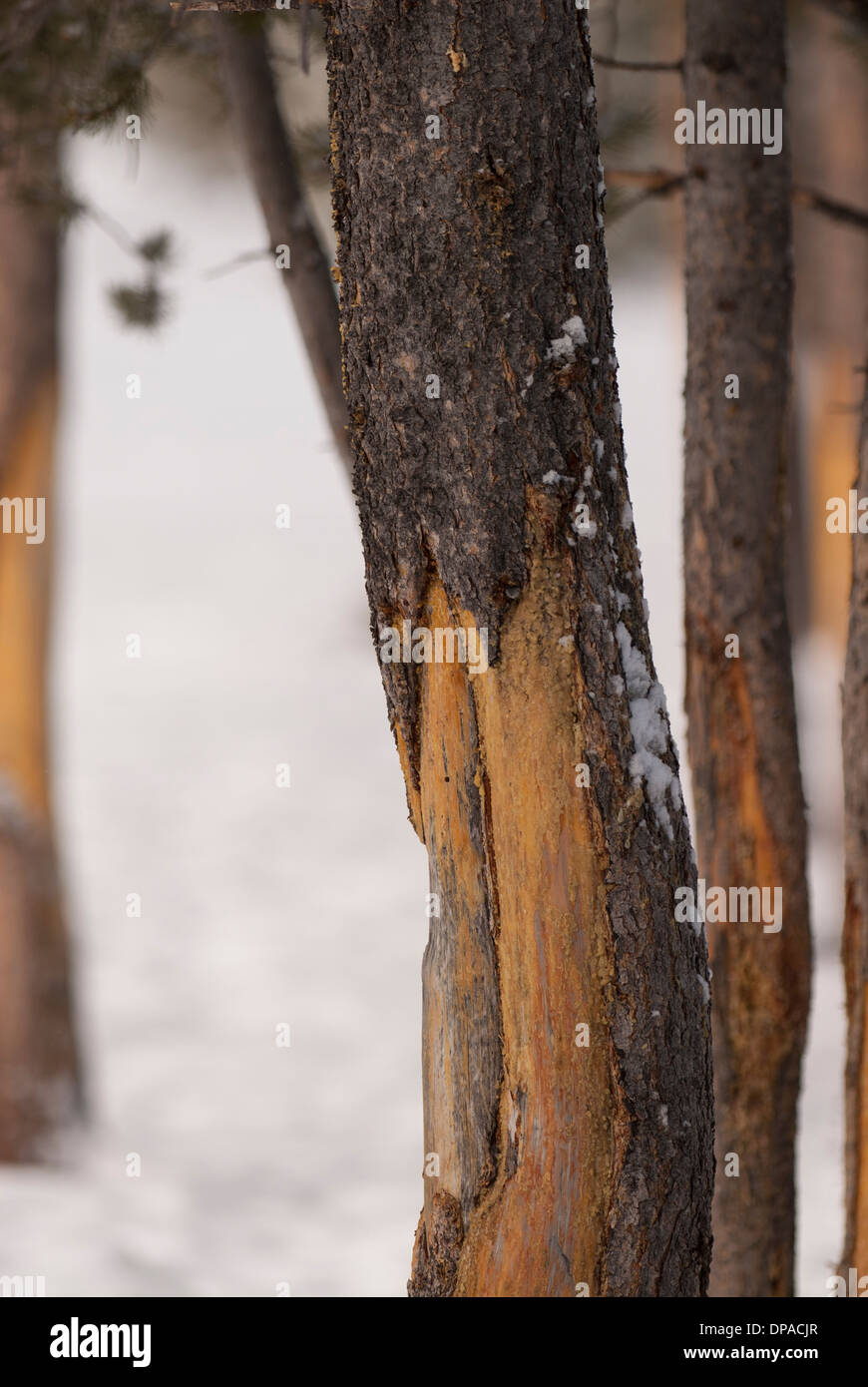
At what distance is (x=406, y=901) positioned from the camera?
27.1ft

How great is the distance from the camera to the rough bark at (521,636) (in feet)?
6.25

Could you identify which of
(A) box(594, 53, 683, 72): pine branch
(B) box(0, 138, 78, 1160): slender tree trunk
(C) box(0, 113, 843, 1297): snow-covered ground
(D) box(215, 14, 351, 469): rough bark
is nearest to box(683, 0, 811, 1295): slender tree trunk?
(A) box(594, 53, 683, 72): pine branch

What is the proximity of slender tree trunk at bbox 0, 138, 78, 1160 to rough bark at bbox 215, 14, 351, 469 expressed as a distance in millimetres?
2779

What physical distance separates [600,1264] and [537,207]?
1690 mm

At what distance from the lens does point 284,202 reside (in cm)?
312

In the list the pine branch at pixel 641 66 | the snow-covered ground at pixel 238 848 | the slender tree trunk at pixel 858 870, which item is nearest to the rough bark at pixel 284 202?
the snow-covered ground at pixel 238 848

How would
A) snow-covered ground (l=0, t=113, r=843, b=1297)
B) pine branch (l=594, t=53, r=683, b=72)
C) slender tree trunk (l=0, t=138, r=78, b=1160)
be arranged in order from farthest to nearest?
slender tree trunk (l=0, t=138, r=78, b=1160), snow-covered ground (l=0, t=113, r=843, b=1297), pine branch (l=594, t=53, r=683, b=72)

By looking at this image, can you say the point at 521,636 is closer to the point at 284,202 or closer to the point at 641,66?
the point at 284,202

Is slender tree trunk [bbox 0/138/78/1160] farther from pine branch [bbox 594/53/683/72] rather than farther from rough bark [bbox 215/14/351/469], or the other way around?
pine branch [bbox 594/53/683/72]

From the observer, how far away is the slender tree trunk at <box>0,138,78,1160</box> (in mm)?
5660

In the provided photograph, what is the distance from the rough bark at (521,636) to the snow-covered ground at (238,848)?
5.18ft

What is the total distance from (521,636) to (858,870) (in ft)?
4.01

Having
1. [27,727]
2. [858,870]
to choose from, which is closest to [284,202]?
[858,870]
